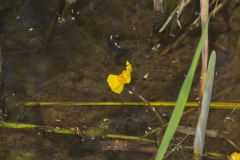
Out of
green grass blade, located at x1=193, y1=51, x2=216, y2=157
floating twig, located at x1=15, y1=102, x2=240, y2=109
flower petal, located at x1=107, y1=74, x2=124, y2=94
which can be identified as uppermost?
flower petal, located at x1=107, y1=74, x2=124, y2=94

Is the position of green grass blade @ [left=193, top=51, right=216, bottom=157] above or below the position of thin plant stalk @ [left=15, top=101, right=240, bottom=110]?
below

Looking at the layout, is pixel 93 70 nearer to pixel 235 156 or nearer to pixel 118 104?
pixel 118 104

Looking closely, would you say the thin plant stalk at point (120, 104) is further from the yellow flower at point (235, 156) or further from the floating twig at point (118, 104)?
the yellow flower at point (235, 156)

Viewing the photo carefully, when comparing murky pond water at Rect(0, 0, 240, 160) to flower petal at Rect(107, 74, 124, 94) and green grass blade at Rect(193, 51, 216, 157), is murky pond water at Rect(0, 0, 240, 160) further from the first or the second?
green grass blade at Rect(193, 51, 216, 157)

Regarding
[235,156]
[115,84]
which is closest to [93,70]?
[115,84]

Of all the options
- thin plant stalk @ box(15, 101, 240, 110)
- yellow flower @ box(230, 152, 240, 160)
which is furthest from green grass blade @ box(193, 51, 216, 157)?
thin plant stalk @ box(15, 101, 240, 110)

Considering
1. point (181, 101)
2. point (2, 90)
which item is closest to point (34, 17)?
point (2, 90)

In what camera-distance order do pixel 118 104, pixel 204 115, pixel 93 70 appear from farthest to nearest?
1. pixel 93 70
2. pixel 118 104
3. pixel 204 115

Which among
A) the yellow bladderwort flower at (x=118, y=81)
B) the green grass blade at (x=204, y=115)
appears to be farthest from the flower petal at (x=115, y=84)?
the green grass blade at (x=204, y=115)

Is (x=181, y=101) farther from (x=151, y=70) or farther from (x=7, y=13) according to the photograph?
(x=7, y=13)
